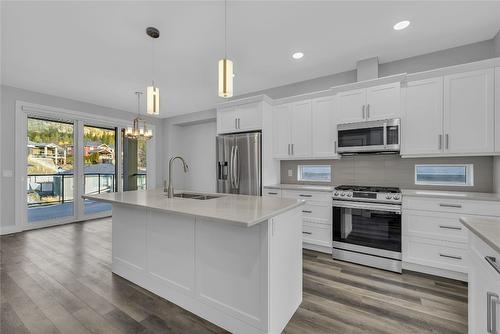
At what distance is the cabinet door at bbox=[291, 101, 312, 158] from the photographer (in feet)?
12.1

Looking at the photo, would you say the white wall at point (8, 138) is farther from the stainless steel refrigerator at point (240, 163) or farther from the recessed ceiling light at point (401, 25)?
the recessed ceiling light at point (401, 25)

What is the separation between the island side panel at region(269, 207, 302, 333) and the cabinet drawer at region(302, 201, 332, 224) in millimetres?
1311

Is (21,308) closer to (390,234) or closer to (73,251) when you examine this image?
(73,251)

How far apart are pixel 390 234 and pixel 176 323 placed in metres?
2.55

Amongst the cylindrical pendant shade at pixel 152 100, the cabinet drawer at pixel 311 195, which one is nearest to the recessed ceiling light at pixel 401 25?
the cabinet drawer at pixel 311 195

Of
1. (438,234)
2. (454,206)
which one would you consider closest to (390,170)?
(454,206)

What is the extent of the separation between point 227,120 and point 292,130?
1.30 m

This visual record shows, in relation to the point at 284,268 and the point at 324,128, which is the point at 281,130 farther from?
the point at 284,268

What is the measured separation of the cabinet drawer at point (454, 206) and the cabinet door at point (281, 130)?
6.25 ft

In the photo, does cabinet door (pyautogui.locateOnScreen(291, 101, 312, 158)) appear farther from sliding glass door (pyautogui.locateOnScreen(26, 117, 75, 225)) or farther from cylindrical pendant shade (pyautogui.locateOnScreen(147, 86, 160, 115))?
sliding glass door (pyautogui.locateOnScreen(26, 117, 75, 225))

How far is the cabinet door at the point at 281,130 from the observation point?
390 cm

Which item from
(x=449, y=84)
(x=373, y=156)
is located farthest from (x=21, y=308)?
(x=449, y=84)

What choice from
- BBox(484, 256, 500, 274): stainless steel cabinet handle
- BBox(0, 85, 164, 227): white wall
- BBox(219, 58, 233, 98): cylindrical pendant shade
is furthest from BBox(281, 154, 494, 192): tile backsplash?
BBox(0, 85, 164, 227): white wall

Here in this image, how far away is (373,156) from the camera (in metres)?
3.41
